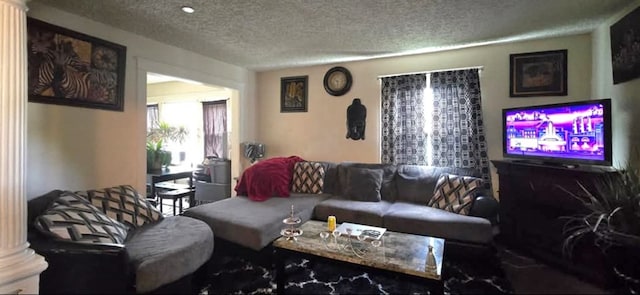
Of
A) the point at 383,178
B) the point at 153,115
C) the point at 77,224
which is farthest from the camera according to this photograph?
the point at 153,115

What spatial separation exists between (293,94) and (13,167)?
3.15 m

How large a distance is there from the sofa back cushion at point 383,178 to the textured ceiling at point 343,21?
1.36 m

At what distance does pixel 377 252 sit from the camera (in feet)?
5.96

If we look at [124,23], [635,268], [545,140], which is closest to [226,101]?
[124,23]

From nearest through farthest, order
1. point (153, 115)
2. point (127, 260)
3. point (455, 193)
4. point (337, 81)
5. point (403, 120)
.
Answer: point (127, 260) < point (455, 193) < point (403, 120) < point (337, 81) < point (153, 115)

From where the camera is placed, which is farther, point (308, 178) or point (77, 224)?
point (308, 178)

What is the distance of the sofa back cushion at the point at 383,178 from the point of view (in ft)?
10.9

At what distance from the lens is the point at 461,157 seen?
10.6ft

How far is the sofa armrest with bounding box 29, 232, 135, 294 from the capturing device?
4.60 feet

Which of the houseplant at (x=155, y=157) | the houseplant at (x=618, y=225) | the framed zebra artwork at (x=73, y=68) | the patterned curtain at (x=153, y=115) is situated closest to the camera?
the houseplant at (x=618, y=225)

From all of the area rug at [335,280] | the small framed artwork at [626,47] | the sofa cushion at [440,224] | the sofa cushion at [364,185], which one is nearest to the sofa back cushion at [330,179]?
the sofa cushion at [364,185]

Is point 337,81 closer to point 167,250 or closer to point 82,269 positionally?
point 167,250

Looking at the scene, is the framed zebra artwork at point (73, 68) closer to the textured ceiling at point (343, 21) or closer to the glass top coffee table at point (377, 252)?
the textured ceiling at point (343, 21)

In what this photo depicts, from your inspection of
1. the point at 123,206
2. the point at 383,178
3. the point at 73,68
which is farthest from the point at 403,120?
the point at 73,68
